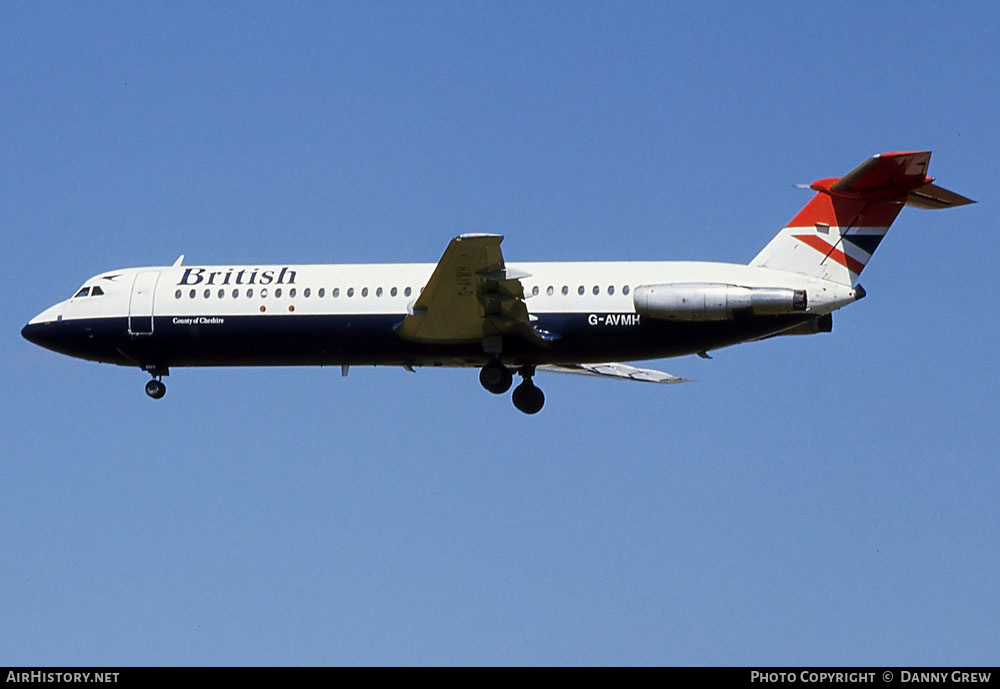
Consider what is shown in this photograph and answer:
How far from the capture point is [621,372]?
45156 millimetres

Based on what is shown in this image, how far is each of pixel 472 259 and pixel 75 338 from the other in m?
12.7

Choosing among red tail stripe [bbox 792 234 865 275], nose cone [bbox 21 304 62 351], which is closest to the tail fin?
red tail stripe [bbox 792 234 865 275]

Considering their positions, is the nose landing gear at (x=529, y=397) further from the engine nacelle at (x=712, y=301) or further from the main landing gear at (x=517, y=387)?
the engine nacelle at (x=712, y=301)

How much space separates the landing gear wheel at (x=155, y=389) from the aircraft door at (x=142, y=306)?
1463 millimetres

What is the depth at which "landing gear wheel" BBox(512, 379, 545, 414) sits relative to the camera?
40.6 meters

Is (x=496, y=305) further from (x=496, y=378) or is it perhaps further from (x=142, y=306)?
(x=142, y=306)

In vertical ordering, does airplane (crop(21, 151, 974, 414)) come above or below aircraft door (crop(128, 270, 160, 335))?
below

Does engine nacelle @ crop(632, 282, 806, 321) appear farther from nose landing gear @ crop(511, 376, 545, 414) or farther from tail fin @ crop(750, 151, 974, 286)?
nose landing gear @ crop(511, 376, 545, 414)

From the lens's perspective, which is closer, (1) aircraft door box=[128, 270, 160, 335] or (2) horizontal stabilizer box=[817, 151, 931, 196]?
(2) horizontal stabilizer box=[817, 151, 931, 196]

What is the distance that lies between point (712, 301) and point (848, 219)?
4063 mm

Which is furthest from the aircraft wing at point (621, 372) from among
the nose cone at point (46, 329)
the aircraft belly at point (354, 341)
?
the nose cone at point (46, 329)

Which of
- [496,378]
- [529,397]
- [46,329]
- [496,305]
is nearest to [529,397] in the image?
[529,397]
